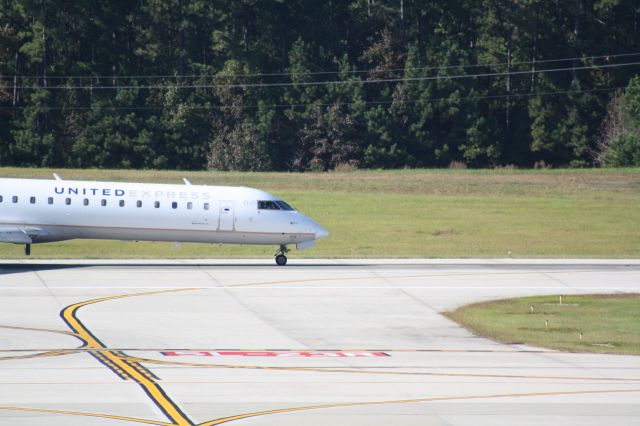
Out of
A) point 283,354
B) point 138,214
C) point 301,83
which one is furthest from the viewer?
point 301,83

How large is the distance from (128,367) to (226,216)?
1928 centimetres

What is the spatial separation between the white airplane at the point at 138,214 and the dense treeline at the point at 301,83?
4910cm

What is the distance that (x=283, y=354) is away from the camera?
2481 cm

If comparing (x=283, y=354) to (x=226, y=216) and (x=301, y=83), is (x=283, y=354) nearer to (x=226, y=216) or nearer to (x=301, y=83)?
(x=226, y=216)

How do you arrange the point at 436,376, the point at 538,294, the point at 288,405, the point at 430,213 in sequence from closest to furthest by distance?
the point at 288,405, the point at 436,376, the point at 538,294, the point at 430,213

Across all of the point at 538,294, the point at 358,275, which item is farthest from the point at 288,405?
the point at 358,275

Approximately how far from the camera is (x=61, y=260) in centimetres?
4494

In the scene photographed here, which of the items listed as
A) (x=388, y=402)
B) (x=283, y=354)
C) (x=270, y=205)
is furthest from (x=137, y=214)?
(x=388, y=402)

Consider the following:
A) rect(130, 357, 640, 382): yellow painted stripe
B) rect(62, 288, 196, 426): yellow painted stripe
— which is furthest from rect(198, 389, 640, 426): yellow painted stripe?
rect(130, 357, 640, 382): yellow painted stripe

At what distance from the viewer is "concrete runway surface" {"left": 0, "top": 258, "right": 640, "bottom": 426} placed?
Answer: 61.4ft

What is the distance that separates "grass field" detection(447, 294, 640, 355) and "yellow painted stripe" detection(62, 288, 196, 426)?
30.5ft

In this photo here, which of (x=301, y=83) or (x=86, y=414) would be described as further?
(x=301, y=83)

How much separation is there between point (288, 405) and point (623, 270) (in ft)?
89.1

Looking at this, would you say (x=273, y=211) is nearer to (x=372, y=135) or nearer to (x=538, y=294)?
(x=538, y=294)
